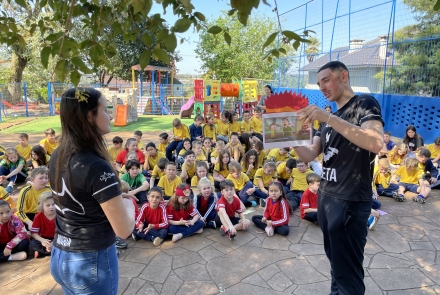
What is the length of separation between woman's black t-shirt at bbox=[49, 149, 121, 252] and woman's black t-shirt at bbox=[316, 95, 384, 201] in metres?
1.35

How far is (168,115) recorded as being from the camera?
65.3 ft

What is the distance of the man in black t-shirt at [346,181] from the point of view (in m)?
2.01

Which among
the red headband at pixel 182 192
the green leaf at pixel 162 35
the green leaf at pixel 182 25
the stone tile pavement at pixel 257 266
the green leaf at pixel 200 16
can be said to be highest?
Answer: the green leaf at pixel 200 16

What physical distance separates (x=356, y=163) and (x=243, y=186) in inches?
144

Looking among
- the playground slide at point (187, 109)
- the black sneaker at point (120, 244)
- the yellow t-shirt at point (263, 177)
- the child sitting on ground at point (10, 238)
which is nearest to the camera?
the child sitting on ground at point (10, 238)

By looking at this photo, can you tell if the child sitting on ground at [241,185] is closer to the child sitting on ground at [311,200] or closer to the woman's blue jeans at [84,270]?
the child sitting on ground at [311,200]

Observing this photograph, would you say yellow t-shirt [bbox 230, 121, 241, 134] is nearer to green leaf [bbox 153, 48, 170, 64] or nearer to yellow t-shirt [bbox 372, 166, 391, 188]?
yellow t-shirt [bbox 372, 166, 391, 188]

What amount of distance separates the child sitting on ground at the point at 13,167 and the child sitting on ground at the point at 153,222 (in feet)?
11.9

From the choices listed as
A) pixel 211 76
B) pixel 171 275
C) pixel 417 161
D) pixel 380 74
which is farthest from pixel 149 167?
pixel 211 76

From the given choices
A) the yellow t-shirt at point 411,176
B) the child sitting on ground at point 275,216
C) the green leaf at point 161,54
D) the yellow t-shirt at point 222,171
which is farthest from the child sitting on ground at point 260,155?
the green leaf at point 161,54

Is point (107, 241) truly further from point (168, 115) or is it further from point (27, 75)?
point (27, 75)

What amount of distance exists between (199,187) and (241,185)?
1032 millimetres

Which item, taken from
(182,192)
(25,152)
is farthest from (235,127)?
(25,152)

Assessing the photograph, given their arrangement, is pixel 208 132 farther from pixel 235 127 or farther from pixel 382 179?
pixel 382 179
